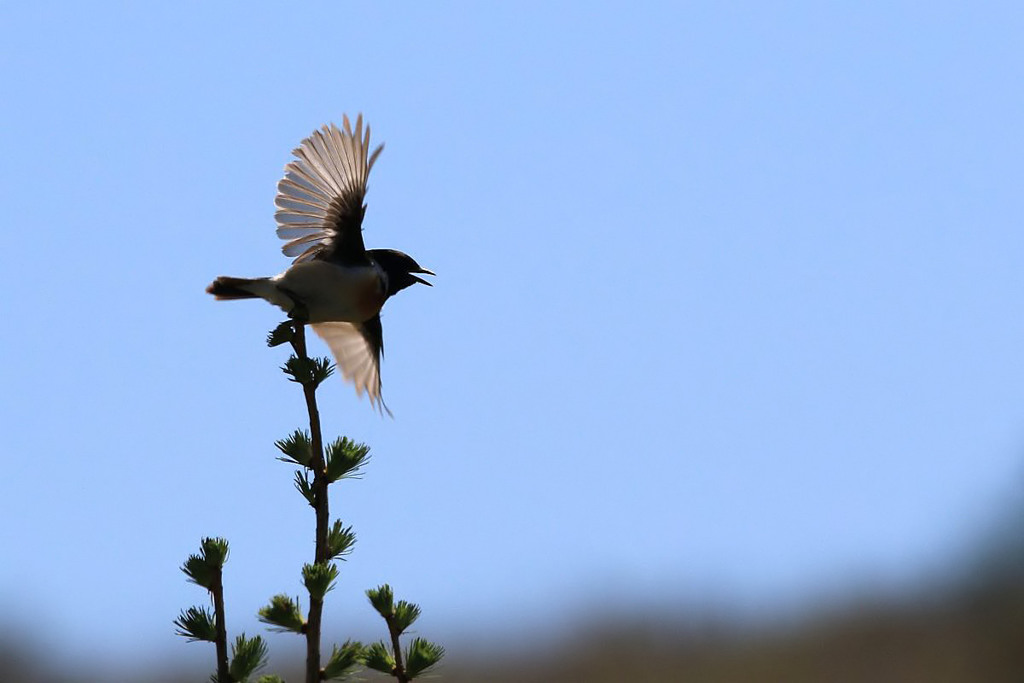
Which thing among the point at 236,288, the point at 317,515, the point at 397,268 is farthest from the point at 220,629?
the point at 397,268

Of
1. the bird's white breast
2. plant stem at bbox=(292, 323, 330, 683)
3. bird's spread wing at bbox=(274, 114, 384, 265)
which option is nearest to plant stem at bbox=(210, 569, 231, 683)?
plant stem at bbox=(292, 323, 330, 683)

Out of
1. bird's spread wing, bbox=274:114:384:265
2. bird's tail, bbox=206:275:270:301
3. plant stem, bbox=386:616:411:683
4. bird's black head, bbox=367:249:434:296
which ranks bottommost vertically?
plant stem, bbox=386:616:411:683

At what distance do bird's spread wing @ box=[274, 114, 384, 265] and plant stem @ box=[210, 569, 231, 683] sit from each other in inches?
94.3

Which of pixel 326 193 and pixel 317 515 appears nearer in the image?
pixel 317 515

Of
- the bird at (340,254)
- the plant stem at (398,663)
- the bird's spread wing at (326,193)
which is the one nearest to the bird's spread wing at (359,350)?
the bird at (340,254)

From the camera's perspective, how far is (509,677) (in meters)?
25.8

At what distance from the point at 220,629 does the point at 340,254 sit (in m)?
2.51

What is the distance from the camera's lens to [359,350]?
6.05 m

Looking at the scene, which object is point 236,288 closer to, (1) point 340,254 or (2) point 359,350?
(1) point 340,254

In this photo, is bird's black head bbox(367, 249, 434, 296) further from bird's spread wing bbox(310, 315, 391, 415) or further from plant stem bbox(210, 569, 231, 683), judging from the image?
plant stem bbox(210, 569, 231, 683)

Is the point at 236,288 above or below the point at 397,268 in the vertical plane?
below

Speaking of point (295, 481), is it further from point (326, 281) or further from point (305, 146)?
point (305, 146)

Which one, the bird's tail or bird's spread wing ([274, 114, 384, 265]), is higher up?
bird's spread wing ([274, 114, 384, 265])

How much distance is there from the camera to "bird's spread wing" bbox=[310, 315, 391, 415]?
19.5ft
